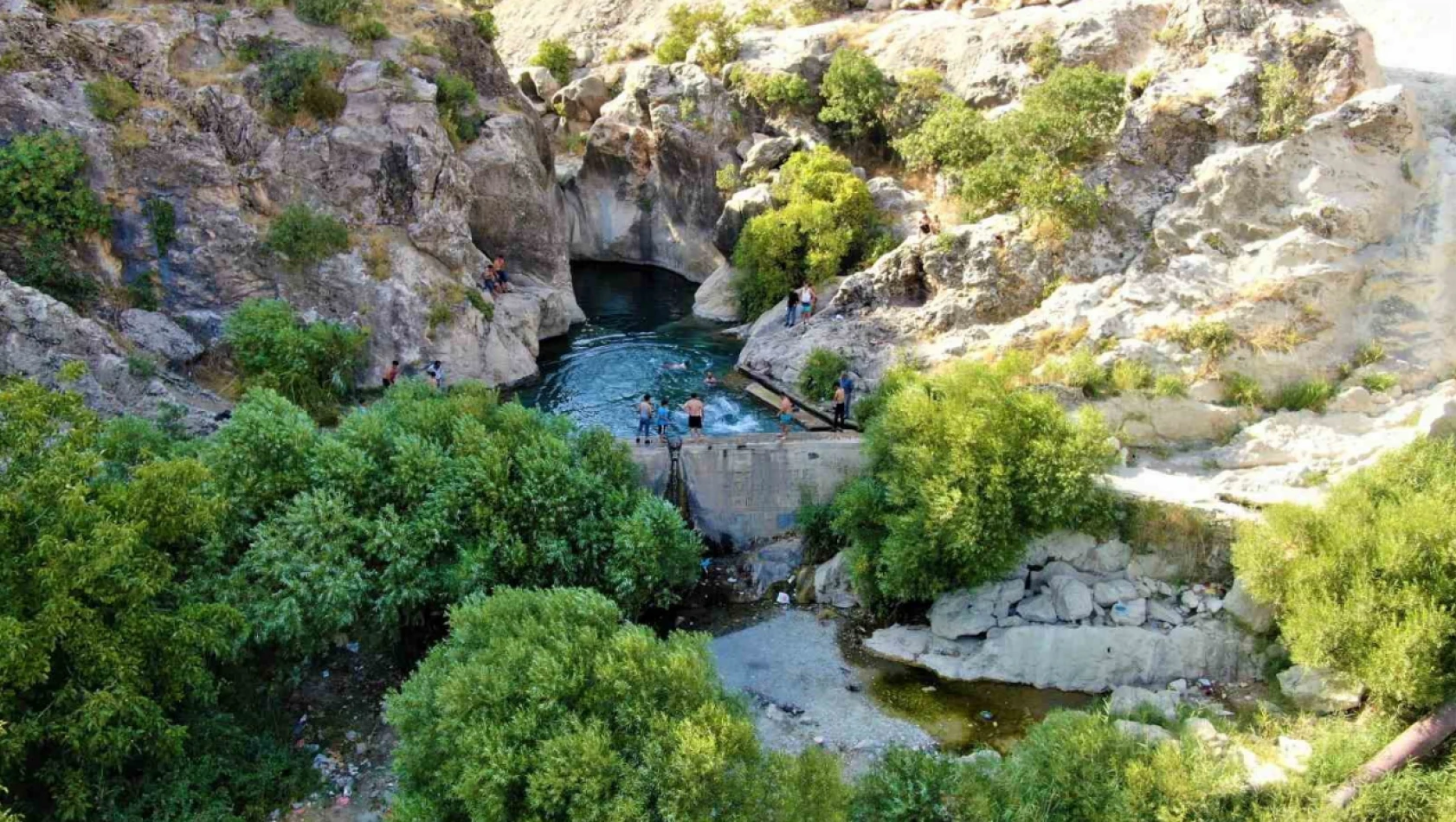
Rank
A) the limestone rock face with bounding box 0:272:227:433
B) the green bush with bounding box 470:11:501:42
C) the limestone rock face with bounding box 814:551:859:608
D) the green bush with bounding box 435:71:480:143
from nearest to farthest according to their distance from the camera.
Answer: the limestone rock face with bounding box 0:272:227:433 < the limestone rock face with bounding box 814:551:859:608 < the green bush with bounding box 435:71:480:143 < the green bush with bounding box 470:11:501:42

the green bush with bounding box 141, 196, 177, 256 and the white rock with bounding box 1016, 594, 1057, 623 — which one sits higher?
A: the green bush with bounding box 141, 196, 177, 256

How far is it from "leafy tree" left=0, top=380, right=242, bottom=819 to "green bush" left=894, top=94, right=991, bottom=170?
103ft

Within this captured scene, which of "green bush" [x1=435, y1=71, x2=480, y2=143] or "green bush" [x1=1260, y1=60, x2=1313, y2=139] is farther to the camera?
"green bush" [x1=435, y1=71, x2=480, y2=143]

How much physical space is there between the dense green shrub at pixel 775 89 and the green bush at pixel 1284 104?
74.8ft

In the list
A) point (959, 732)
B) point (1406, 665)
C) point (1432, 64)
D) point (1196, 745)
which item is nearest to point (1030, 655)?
point (959, 732)

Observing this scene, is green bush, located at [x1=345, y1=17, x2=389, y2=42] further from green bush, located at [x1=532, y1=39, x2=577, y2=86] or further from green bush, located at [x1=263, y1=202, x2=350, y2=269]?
green bush, located at [x1=532, y1=39, x2=577, y2=86]

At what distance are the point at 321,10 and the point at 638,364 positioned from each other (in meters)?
19.7

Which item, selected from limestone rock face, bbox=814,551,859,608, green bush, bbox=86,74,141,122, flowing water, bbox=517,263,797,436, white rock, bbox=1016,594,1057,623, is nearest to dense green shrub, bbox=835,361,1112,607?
limestone rock face, bbox=814,551,859,608

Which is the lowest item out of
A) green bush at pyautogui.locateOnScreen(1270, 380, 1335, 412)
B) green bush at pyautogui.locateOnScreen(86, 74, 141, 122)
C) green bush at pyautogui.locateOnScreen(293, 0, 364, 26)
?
green bush at pyautogui.locateOnScreen(1270, 380, 1335, 412)

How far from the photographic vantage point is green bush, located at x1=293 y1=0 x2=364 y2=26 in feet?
129

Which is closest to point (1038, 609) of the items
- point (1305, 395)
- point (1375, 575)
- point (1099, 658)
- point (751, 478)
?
point (1099, 658)

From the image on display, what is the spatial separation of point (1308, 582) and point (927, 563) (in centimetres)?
867

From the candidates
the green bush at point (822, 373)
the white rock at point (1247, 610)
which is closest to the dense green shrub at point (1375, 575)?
the white rock at point (1247, 610)

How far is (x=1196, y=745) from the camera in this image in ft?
61.4
